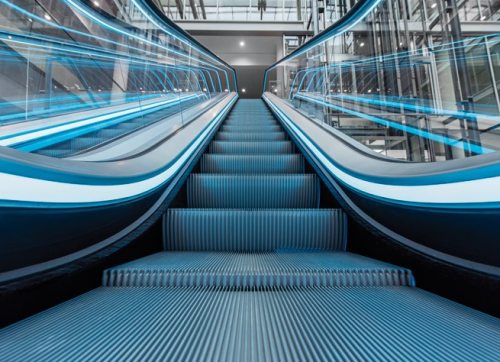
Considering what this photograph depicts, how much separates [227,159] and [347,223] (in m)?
1.49

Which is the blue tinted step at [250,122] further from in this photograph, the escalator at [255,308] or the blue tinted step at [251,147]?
the escalator at [255,308]

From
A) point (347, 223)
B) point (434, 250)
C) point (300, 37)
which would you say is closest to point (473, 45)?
point (347, 223)

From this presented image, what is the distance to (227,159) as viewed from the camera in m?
2.87

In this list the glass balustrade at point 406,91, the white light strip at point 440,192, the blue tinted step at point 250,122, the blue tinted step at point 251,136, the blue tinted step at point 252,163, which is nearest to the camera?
the white light strip at point 440,192

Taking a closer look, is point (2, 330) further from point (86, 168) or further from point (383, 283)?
point (383, 283)

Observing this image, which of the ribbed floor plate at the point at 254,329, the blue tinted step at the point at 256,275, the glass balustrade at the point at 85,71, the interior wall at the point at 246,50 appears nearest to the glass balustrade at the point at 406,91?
the blue tinted step at the point at 256,275

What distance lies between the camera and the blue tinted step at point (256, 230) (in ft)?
6.02

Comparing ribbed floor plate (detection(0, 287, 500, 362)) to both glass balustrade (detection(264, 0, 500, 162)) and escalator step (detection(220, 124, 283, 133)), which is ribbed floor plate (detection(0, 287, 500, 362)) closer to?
glass balustrade (detection(264, 0, 500, 162))

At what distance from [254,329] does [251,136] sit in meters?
2.99

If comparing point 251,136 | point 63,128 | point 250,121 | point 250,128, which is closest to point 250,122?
point 250,121

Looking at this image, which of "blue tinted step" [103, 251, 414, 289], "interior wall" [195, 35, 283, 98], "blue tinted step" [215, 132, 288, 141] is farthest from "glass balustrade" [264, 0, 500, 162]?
"interior wall" [195, 35, 283, 98]

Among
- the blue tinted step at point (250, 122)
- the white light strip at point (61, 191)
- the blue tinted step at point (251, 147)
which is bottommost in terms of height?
the white light strip at point (61, 191)

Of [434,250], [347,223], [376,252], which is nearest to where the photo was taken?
[434,250]

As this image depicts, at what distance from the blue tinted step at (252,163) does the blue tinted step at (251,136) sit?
2.78 ft
